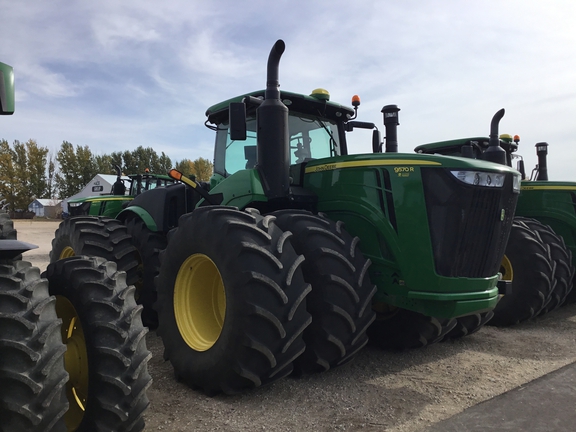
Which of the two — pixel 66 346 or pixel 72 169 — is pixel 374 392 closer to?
pixel 66 346

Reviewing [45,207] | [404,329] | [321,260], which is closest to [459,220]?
[321,260]

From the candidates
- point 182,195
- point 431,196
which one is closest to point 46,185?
point 182,195

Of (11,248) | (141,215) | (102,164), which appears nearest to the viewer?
(11,248)

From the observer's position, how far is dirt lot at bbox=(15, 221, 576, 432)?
308 centimetres

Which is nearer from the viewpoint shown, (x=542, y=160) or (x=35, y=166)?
(x=542, y=160)

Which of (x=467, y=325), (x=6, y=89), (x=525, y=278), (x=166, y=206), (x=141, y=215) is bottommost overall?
(x=467, y=325)

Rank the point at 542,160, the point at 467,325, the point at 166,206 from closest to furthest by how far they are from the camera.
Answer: the point at 467,325, the point at 166,206, the point at 542,160

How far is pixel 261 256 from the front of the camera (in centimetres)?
338

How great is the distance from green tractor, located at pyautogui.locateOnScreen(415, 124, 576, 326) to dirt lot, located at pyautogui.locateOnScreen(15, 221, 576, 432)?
0.86m

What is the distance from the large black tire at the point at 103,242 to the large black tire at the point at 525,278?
15.0 ft

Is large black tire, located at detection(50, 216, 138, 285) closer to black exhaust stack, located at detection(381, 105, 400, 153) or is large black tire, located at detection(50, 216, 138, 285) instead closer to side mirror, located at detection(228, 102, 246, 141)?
side mirror, located at detection(228, 102, 246, 141)

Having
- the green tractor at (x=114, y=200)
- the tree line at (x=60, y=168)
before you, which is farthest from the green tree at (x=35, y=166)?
the green tractor at (x=114, y=200)

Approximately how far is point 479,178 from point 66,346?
300 centimetres

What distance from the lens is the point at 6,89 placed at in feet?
7.27
